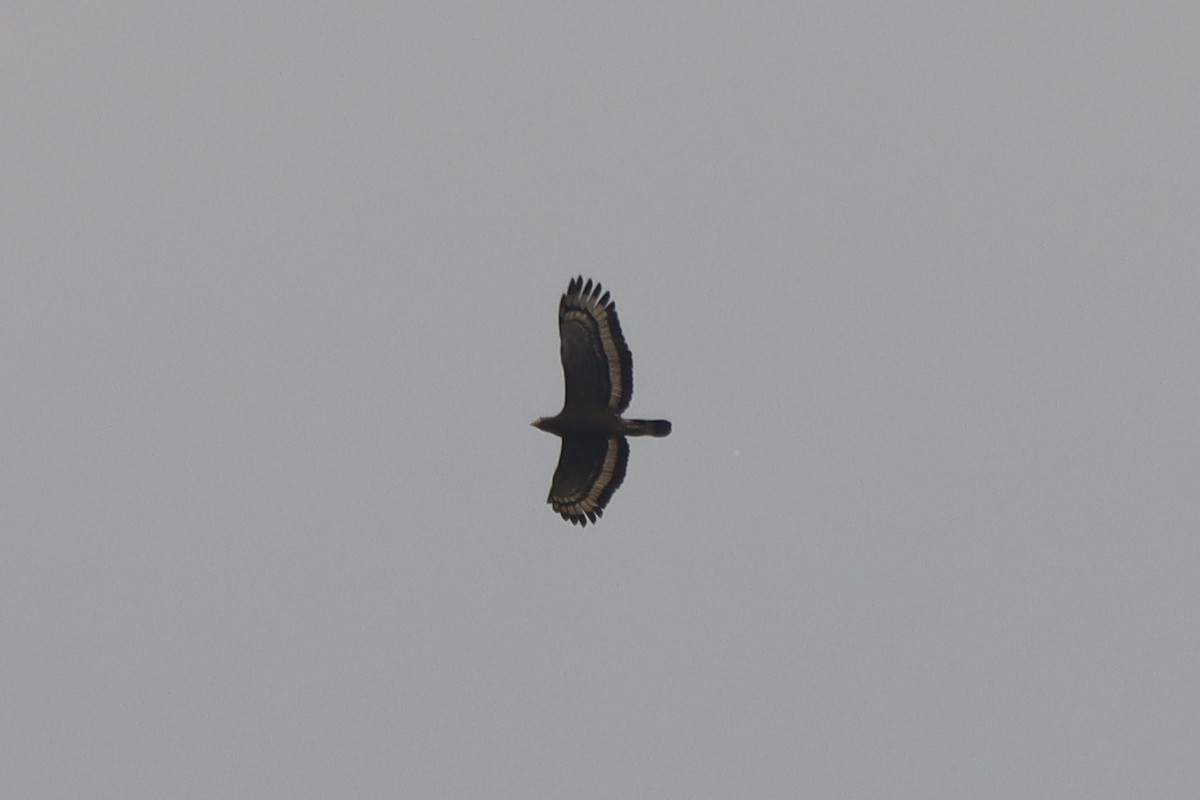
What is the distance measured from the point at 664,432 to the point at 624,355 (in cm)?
151

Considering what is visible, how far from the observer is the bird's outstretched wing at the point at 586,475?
50906 millimetres

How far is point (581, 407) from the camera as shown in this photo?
50.2 m

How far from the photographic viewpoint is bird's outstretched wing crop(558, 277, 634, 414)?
1959 inches

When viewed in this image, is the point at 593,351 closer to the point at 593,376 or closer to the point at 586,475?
the point at 593,376

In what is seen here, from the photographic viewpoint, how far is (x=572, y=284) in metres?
49.9

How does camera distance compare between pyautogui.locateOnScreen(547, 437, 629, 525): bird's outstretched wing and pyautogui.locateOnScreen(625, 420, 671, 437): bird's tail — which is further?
pyautogui.locateOnScreen(547, 437, 629, 525): bird's outstretched wing

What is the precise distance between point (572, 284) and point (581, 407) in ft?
7.13

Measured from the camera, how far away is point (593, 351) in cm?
4981

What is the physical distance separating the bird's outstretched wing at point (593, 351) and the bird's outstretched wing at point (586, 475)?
3.19ft

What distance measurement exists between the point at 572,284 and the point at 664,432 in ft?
9.98

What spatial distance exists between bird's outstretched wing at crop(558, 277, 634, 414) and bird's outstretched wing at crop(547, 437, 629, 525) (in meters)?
0.97

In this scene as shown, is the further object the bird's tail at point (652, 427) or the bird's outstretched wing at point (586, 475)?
the bird's outstretched wing at point (586, 475)

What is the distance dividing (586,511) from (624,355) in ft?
11.3

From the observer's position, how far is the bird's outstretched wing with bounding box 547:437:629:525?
5091 centimetres
